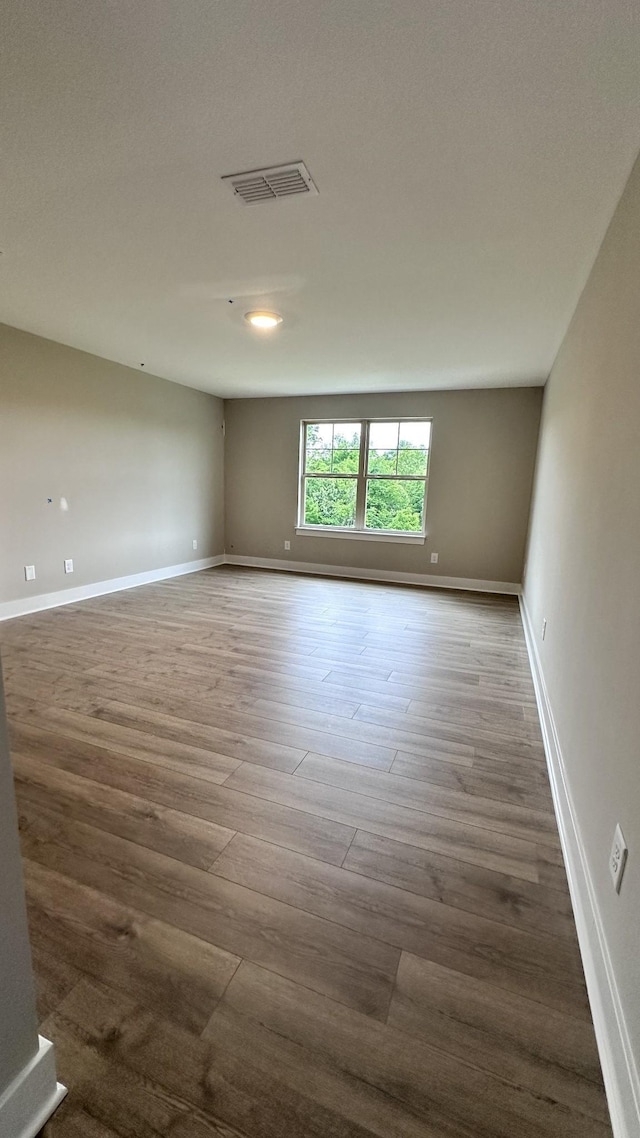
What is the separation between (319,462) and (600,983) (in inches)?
225

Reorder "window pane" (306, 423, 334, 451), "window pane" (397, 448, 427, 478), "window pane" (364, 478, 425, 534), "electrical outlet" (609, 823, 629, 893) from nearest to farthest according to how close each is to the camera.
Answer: "electrical outlet" (609, 823, 629, 893) → "window pane" (397, 448, 427, 478) → "window pane" (364, 478, 425, 534) → "window pane" (306, 423, 334, 451)

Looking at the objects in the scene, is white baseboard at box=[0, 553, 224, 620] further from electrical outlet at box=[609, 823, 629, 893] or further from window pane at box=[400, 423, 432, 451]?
electrical outlet at box=[609, 823, 629, 893]

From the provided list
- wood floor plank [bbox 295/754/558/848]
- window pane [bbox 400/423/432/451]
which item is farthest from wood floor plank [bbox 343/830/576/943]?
window pane [bbox 400/423/432/451]

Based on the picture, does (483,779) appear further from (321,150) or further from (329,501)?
(329,501)

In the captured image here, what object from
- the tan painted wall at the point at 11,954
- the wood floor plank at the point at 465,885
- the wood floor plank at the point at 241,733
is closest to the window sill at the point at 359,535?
the wood floor plank at the point at 241,733

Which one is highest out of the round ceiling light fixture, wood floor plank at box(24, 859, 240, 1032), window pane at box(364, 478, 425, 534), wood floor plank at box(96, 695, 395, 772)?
the round ceiling light fixture

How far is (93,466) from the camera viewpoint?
4.55 meters

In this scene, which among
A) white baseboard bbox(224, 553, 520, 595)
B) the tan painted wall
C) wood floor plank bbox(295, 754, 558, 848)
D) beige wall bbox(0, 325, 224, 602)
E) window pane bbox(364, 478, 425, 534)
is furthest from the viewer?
window pane bbox(364, 478, 425, 534)

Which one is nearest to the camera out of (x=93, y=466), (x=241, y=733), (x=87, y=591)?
(x=241, y=733)

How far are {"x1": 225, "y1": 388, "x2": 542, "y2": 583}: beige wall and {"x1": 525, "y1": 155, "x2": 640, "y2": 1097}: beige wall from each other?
2756 millimetres

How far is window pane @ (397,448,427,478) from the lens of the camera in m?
5.64

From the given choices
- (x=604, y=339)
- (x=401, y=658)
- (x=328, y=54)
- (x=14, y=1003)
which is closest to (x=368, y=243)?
(x=328, y=54)

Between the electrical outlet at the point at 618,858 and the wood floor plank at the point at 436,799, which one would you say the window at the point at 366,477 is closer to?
the wood floor plank at the point at 436,799

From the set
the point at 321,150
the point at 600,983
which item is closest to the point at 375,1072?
the point at 600,983
